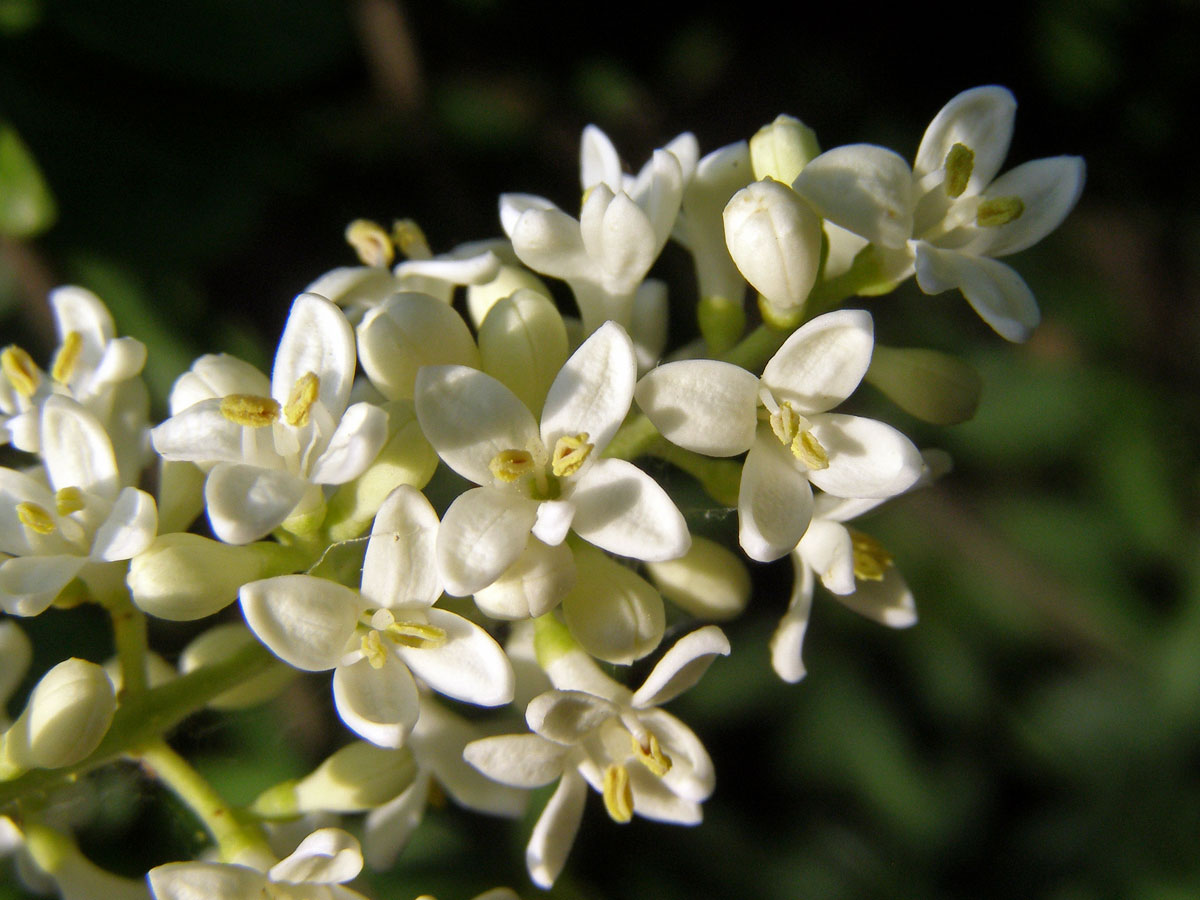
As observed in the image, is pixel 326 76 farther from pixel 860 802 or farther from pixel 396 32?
pixel 860 802

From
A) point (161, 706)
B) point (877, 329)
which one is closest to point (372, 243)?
point (161, 706)

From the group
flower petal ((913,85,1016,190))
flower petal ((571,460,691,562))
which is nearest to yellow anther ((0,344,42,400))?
flower petal ((571,460,691,562))

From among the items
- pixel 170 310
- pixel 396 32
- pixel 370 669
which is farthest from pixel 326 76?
pixel 370 669

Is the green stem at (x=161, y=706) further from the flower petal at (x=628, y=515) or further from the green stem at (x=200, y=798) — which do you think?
the flower petal at (x=628, y=515)

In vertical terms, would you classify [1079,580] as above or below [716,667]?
below

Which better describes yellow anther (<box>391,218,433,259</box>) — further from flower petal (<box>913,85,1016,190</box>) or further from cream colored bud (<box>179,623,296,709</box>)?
flower petal (<box>913,85,1016,190</box>)

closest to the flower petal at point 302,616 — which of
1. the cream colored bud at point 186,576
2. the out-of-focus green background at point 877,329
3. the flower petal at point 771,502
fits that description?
the cream colored bud at point 186,576

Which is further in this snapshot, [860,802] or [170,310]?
[860,802]
